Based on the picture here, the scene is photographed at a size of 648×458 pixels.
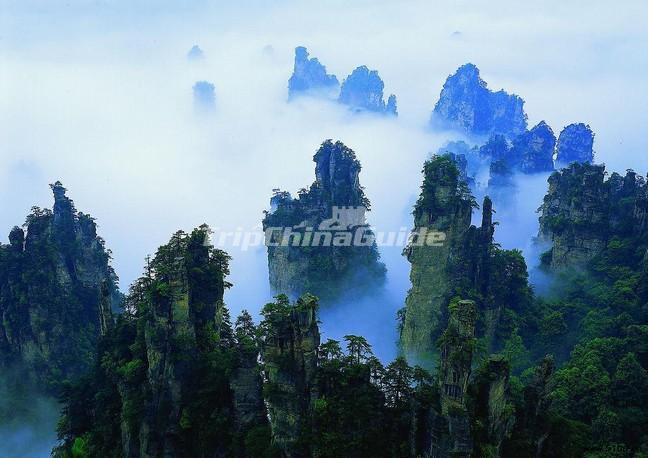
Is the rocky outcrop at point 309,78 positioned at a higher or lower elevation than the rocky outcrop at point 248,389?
higher

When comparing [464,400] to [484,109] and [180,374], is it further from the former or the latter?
[484,109]

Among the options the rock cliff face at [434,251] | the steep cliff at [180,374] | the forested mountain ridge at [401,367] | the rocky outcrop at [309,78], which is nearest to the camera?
the forested mountain ridge at [401,367]

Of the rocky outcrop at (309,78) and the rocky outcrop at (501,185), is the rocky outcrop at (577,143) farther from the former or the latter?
the rocky outcrop at (309,78)

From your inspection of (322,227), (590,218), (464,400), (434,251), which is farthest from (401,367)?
(322,227)

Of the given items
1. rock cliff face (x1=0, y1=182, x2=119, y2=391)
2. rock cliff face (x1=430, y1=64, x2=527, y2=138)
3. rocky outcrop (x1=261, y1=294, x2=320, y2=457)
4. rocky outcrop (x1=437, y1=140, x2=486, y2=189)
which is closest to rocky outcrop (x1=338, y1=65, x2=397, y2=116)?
rock cliff face (x1=430, y1=64, x2=527, y2=138)

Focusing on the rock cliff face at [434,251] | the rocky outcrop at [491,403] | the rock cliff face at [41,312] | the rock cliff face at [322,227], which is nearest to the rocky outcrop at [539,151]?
the rock cliff face at [322,227]

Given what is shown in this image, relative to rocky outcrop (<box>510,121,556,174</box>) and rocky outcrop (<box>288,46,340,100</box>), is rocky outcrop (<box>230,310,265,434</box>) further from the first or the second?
rocky outcrop (<box>288,46,340,100</box>)
